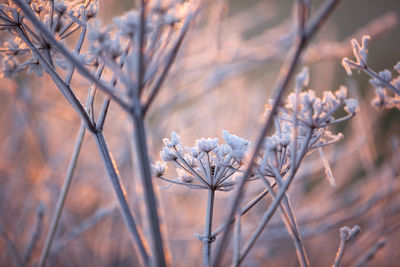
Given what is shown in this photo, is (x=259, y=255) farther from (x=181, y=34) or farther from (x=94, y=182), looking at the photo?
(x=181, y=34)

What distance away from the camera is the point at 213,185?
1.65 feet

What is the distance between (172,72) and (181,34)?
0.93 m

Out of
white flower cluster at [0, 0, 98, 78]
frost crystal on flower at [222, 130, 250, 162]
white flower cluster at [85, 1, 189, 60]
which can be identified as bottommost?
frost crystal on flower at [222, 130, 250, 162]

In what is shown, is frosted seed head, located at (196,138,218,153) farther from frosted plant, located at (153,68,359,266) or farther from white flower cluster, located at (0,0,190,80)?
white flower cluster, located at (0,0,190,80)

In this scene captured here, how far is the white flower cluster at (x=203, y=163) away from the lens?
1.59 feet

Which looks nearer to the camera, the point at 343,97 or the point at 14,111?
the point at 343,97

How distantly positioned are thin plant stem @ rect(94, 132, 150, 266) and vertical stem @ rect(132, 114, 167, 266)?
0.22 ft

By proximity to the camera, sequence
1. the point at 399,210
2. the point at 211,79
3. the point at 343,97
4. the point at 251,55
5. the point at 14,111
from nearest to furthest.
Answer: the point at 343,97, the point at 399,210, the point at 251,55, the point at 211,79, the point at 14,111

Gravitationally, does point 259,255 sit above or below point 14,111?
below

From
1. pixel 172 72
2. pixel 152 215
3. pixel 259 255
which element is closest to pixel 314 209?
pixel 259 255

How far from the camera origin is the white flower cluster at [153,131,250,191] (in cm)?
48

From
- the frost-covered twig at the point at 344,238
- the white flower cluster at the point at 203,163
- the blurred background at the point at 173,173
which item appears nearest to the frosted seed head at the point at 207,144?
the white flower cluster at the point at 203,163

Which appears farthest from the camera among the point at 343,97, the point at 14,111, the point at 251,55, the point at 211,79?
the point at 14,111

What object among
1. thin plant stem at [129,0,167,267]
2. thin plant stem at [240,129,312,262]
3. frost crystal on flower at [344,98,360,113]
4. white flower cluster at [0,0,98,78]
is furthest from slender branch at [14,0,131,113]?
frost crystal on flower at [344,98,360,113]
